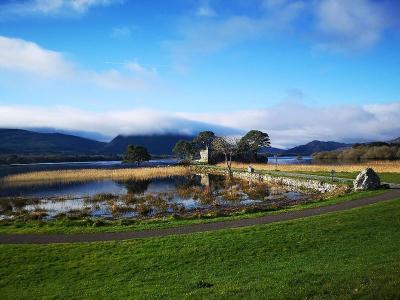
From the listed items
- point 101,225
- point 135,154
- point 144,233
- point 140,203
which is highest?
point 135,154

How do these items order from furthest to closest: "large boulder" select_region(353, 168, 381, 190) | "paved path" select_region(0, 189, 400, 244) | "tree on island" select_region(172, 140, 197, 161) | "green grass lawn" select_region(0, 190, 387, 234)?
1. "tree on island" select_region(172, 140, 197, 161)
2. "large boulder" select_region(353, 168, 381, 190)
3. "green grass lawn" select_region(0, 190, 387, 234)
4. "paved path" select_region(0, 189, 400, 244)

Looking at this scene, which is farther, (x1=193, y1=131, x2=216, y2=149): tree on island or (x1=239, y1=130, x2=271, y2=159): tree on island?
(x1=193, y1=131, x2=216, y2=149): tree on island

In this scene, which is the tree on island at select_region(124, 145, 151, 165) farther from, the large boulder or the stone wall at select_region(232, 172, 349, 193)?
the large boulder

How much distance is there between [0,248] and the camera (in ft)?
56.6

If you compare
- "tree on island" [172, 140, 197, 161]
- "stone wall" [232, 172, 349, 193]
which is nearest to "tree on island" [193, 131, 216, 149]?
"tree on island" [172, 140, 197, 161]

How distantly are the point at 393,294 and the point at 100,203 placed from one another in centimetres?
3321

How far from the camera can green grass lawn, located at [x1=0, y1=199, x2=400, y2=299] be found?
413 inches

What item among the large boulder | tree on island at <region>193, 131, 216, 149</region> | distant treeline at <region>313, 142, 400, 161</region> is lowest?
the large boulder

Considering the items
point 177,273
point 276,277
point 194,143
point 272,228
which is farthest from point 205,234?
point 194,143

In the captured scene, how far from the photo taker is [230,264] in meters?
14.3

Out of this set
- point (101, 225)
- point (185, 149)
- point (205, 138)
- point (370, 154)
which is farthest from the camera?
point (205, 138)

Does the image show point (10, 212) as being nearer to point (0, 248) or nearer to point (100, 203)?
point (100, 203)

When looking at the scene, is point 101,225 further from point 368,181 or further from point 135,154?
point 135,154

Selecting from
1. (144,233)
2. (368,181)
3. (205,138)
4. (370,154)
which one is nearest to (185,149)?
(205,138)
